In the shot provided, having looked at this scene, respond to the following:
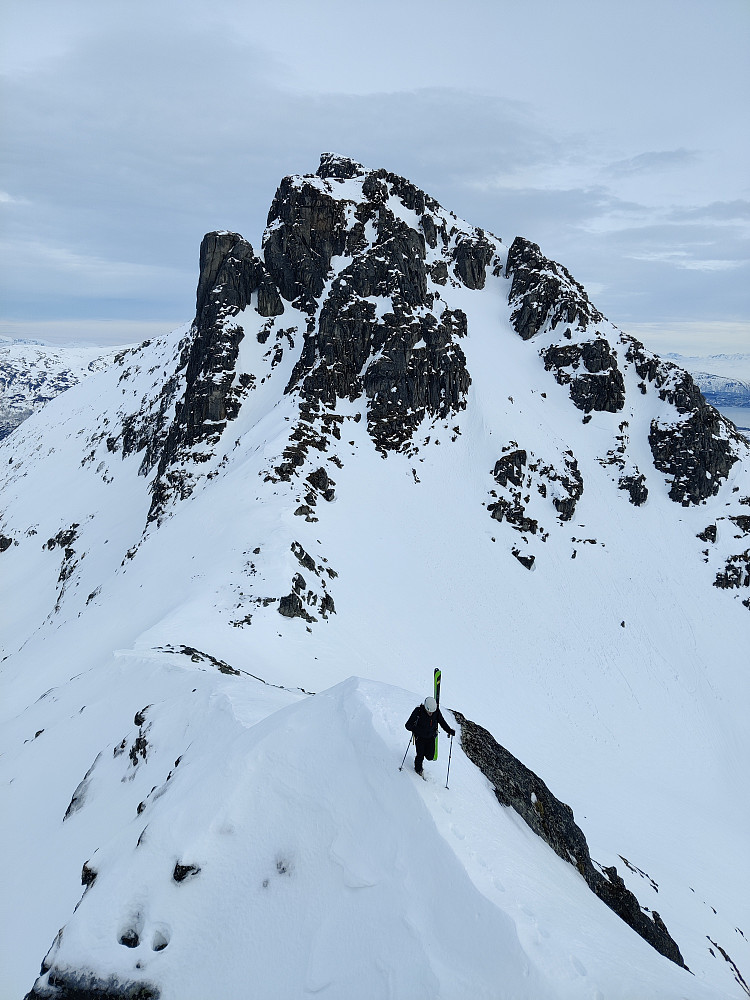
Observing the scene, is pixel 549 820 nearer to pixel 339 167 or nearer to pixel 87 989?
pixel 87 989

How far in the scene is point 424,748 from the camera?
30.3ft

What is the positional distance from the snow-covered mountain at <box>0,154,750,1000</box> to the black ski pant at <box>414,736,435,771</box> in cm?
46

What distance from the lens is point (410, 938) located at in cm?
698

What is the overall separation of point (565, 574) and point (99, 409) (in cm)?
8200

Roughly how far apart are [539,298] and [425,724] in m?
72.5

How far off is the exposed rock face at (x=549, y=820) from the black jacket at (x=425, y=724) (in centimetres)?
331

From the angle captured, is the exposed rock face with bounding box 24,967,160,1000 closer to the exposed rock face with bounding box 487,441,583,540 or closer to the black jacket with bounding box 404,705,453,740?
the black jacket with bounding box 404,705,453,740

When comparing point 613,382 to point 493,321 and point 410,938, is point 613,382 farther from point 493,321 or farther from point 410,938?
point 410,938

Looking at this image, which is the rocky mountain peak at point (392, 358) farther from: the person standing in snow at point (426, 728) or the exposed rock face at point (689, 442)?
the person standing in snow at point (426, 728)

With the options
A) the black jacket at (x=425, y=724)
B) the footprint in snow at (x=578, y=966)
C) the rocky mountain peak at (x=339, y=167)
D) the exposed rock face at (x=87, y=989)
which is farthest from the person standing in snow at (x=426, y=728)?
the rocky mountain peak at (x=339, y=167)

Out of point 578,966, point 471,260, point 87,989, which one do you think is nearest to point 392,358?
point 471,260

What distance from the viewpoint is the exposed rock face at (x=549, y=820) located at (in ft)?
37.8

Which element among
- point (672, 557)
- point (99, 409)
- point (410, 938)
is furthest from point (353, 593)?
point (99, 409)

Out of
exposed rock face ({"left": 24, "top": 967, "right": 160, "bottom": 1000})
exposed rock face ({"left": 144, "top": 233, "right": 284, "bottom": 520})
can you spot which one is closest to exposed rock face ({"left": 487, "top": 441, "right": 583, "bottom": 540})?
exposed rock face ({"left": 144, "top": 233, "right": 284, "bottom": 520})
